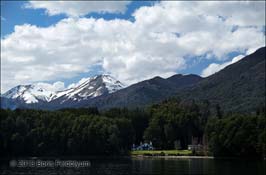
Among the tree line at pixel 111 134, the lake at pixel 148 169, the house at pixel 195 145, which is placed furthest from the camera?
the house at pixel 195 145

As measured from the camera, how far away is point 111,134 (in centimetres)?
17312

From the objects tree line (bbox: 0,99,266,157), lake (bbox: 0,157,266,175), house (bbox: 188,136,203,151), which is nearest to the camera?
lake (bbox: 0,157,266,175)

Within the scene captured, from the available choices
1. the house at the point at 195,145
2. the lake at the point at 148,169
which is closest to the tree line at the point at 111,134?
the house at the point at 195,145

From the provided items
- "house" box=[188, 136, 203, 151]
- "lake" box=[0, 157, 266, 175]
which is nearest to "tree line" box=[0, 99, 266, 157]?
"house" box=[188, 136, 203, 151]

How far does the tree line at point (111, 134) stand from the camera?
148 m

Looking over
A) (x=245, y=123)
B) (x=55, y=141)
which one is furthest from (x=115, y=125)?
(x=245, y=123)

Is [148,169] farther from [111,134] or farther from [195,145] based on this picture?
[195,145]

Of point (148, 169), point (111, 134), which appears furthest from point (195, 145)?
point (148, 169)

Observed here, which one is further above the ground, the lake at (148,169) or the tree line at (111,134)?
the tree line at (111,134)

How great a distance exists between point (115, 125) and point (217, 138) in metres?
42.7

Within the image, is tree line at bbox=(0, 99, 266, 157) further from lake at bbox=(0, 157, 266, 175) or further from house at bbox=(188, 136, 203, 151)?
lake at bbox=(0, 157, 266, 175)

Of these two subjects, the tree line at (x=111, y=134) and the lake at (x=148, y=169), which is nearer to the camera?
the lake at (x=148, y=169)

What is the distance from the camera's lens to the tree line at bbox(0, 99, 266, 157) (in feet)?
485

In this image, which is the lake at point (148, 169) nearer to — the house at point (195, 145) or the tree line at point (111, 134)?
the tree line at point (111, 134)
